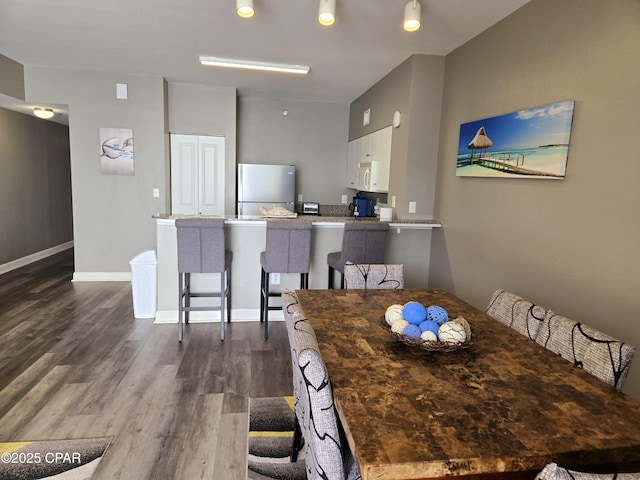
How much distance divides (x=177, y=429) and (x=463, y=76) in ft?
11.2

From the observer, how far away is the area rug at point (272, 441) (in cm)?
191

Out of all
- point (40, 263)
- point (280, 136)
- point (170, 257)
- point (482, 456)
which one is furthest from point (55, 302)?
point (482, 456)

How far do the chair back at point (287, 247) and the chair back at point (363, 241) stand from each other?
33cm

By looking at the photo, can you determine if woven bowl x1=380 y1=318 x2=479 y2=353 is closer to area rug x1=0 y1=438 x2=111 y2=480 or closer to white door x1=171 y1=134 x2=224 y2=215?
area rug x1=0 y1=438 x2=111 y2=480

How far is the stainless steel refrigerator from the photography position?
5547mm

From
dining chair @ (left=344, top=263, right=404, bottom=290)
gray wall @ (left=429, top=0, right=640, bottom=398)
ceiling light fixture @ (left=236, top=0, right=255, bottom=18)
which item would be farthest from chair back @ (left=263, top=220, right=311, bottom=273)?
ceiling light fixture @ (left=236, top=0, right=255, bottom=18)

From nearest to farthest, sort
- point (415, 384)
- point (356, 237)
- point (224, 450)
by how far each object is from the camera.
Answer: point (415, 384)
point (224, 450)
point (356, 237)

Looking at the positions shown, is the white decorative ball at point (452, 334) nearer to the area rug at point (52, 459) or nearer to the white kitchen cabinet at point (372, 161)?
the area rug at point (52, 459)

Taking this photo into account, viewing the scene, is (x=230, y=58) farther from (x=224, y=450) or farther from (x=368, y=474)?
(x=368, y=474)

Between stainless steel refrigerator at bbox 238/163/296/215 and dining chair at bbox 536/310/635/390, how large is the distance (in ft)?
14.5

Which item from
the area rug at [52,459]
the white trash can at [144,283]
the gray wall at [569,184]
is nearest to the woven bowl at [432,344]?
the gray wall at [569,184]

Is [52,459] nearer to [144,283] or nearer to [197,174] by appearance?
[144,283]

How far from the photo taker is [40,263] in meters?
5.91

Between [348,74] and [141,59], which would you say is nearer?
[141,59]
